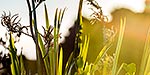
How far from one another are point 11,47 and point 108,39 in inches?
12.7

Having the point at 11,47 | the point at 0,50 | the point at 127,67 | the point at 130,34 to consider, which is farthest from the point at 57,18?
the point at 130,34

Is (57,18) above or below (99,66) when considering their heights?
above

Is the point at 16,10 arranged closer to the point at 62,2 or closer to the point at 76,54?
the point at 62,2

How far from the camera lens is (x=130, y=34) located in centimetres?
263

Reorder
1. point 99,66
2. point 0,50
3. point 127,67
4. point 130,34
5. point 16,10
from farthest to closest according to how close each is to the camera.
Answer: point 130,34, point 0,50, point 16,10, point 99,66, point 127,67

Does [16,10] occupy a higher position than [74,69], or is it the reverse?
[16,10]

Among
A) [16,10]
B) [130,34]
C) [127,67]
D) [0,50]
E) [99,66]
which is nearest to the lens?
[127,67]

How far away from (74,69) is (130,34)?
5.13ft

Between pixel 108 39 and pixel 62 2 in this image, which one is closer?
pixel 108 39

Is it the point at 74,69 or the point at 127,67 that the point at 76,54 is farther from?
the point at 127,67

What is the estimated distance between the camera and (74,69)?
1.13 m

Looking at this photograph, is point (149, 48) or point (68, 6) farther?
point (68, 6)

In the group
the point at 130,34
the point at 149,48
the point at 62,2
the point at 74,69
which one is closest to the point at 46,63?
the point at 74,69

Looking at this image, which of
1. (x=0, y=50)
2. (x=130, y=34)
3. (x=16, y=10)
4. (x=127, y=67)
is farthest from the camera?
(x=130, y=34)
